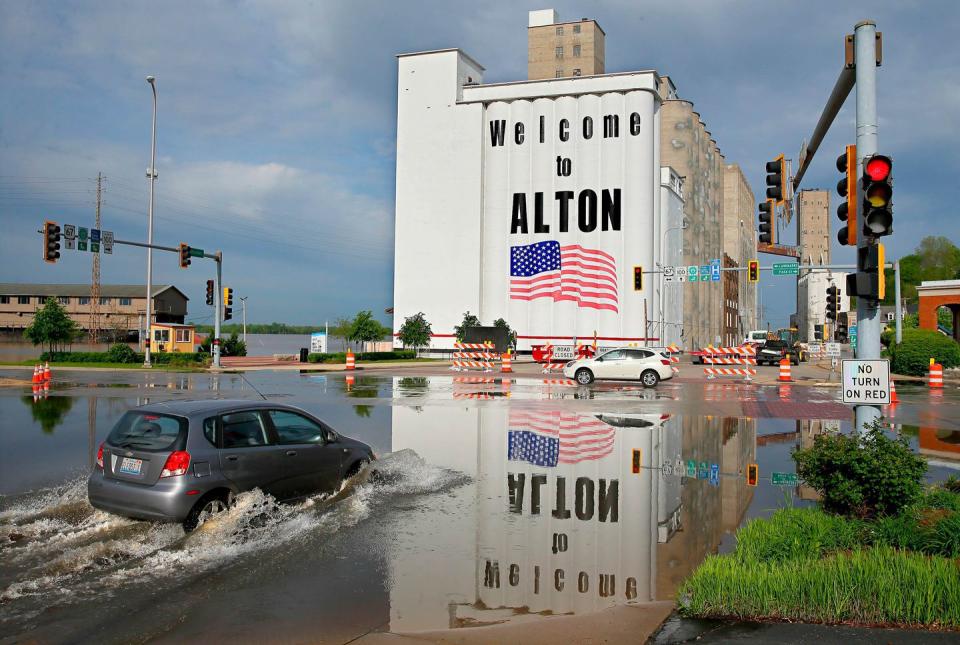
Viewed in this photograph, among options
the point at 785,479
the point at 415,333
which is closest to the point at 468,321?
the point at 415,333

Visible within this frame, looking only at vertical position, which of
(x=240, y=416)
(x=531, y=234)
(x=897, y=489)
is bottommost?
(x=897, y=489)

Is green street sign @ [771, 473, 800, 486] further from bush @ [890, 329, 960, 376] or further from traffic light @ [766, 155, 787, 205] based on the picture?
bush @ [890, 329, 960, 376]

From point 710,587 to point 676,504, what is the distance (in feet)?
13.2

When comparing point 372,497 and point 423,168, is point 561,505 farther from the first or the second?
point 423,168

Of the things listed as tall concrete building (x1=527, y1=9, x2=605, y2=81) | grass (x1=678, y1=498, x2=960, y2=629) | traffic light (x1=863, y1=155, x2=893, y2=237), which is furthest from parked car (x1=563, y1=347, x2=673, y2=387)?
tall concrete building (x1=527, y1=9, x2=605, y2=81)

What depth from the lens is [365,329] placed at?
63781 mm

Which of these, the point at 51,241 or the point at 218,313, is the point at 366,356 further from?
the point at 51,241

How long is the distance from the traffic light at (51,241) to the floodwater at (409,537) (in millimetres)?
18234

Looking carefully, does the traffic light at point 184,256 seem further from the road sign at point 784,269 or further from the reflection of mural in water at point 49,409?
the road sign at point 784,269

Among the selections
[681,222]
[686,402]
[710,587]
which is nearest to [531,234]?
[681,222]

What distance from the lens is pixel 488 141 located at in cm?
6956

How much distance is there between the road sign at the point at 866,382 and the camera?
27.8 ft

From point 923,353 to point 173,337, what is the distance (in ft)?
173

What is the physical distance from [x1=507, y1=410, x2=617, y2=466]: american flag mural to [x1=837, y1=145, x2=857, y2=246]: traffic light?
5.57m
